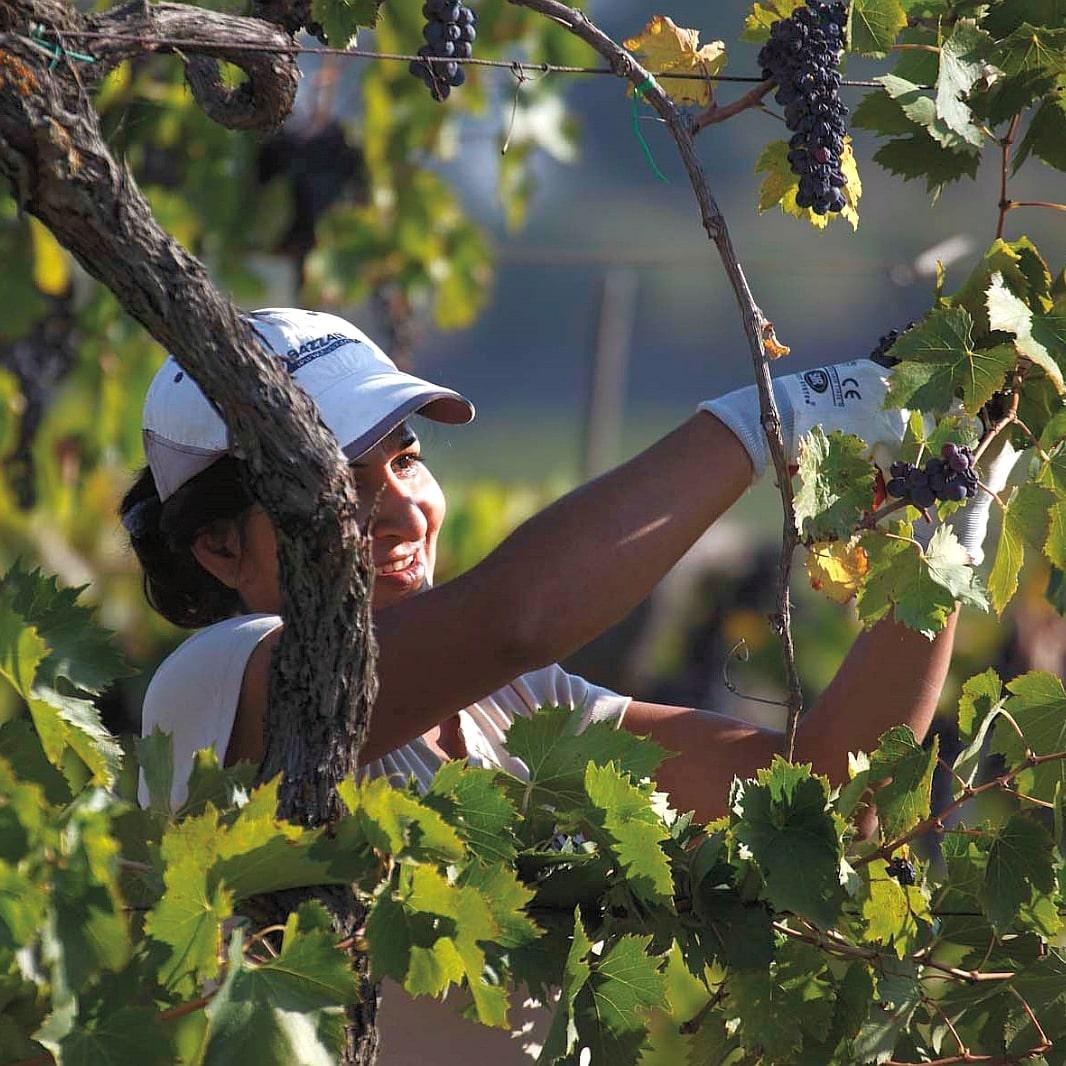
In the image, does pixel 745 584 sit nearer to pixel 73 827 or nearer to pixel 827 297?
pixel 827 297

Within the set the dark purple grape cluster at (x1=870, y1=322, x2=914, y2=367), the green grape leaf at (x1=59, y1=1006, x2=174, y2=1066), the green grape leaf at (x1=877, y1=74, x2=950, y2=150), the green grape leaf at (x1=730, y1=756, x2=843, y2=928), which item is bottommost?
the green grape leaf at (x1=730, y1=756, x2=843, y2=928)

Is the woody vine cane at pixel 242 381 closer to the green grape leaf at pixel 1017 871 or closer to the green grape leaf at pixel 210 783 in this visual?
the green grape leaf at pixel 210 783

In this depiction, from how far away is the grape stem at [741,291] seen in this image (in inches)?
43.2

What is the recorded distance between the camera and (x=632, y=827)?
40.6 inches

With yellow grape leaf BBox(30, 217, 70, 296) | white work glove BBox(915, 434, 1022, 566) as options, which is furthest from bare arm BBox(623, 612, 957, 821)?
yellow grape leaf BBox(30, 217, 70, 296)

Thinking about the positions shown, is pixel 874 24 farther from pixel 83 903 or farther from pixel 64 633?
pixel 83 903

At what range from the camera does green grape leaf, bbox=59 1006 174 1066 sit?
0.80 m

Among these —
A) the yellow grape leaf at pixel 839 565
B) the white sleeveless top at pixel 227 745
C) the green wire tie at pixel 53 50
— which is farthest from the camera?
the white sleeveless top at pixel 227 745

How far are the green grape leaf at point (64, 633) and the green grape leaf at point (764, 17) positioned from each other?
2.20ft

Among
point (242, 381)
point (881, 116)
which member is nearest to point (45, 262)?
point (881, 116)

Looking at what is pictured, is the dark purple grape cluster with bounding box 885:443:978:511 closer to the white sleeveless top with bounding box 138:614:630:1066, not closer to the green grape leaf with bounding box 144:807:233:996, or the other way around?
the white sleeveless top with bounding box 138:614:630:1066

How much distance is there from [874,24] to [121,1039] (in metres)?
0.86

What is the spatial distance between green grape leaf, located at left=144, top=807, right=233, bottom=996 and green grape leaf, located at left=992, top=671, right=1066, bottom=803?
59cm

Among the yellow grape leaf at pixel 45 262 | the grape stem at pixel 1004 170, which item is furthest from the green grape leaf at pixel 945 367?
the yellow grape leaf at pixel 45 262
